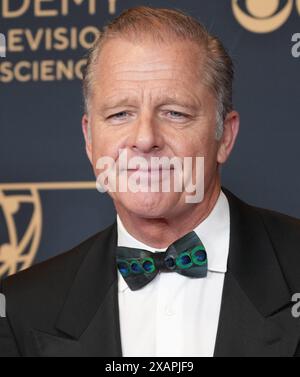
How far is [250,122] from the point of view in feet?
8.19

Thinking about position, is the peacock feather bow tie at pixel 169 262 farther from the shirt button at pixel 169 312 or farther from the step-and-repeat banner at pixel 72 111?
the step-and-repeat banner at pixel 72 111

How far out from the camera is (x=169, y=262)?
206cm

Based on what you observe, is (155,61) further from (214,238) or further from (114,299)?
(114,299)

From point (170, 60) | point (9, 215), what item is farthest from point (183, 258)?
point (9, 215)

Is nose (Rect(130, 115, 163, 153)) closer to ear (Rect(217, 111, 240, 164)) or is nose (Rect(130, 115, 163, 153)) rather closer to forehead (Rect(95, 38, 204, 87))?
forehead (Rect(95, 38, 204, 87))

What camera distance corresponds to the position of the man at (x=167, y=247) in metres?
1.99

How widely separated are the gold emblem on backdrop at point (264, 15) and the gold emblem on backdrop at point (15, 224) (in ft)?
2.10

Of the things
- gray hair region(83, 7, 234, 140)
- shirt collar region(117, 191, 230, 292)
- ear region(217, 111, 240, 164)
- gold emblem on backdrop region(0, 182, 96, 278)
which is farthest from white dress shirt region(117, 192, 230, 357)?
gold emblem on backdrop region(0, 182, 96, 278)

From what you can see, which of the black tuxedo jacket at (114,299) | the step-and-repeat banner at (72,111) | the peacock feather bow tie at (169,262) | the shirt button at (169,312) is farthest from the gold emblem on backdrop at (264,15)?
the shirt button at (169,312)

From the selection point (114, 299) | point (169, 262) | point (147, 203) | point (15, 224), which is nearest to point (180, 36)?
point (147, 203)

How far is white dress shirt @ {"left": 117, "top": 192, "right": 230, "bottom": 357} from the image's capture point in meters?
2.01

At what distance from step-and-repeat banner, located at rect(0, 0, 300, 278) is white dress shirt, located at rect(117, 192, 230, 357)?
0.42 m
